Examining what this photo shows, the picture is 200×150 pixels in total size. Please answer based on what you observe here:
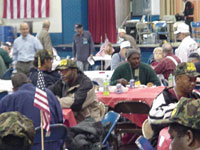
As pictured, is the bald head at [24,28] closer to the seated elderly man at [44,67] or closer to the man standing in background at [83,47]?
the man standing in background at [83,47]

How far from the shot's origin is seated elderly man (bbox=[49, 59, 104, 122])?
7789 mm

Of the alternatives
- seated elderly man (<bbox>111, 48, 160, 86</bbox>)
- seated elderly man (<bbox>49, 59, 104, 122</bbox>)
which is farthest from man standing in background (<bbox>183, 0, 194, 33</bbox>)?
seated elderly man (<bbox>49, 59, 104, 122</bbox>)

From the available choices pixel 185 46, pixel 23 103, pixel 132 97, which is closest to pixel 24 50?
pixel 185 46

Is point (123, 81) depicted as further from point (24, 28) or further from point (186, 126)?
point (186, 126)

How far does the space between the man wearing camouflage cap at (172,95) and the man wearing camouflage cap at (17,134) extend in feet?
8.83

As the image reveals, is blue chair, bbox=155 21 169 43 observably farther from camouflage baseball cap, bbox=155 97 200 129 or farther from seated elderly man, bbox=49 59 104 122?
camouflage baseball cap, bbox=155 97 200 129

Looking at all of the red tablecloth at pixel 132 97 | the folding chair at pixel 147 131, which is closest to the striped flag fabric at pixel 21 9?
the red tablecloth at pixel 132 97

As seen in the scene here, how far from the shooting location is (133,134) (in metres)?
9.36

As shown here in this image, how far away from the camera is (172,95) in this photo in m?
5.77

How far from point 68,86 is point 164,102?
8.21ft

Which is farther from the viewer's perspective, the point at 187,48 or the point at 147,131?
the point at 187,48

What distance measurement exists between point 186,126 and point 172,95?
9.76ft

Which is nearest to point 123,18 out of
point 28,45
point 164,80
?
point 28,45

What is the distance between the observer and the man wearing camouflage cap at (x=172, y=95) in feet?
18.5
